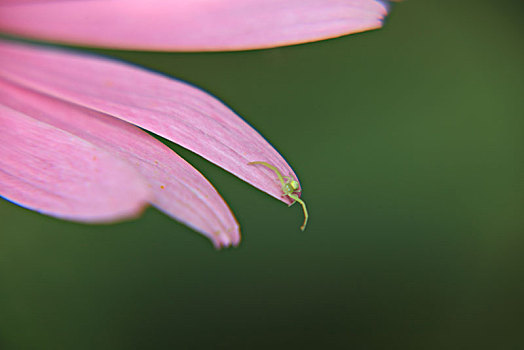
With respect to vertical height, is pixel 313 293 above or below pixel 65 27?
below

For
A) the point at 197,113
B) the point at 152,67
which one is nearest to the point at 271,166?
the point at 197,113

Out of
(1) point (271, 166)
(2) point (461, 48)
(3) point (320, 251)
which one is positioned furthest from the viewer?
(2) point (461, 48)

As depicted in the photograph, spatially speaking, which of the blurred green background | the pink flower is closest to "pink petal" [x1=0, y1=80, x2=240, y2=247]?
the pink flower

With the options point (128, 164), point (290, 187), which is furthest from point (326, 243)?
point (128, 164)

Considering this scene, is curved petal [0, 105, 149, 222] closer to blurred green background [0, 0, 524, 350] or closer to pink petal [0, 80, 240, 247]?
pink petal [0, 80, 240, 247]

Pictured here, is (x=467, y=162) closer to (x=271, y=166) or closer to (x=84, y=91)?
(x=271, y=166)

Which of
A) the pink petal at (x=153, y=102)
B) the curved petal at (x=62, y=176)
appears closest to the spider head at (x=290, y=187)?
the pink petal at (x=153, y=102)

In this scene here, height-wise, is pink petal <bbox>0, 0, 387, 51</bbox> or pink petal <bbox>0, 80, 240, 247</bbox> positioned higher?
pink petal <bbox>0, 0, 387, 51</bbox>
